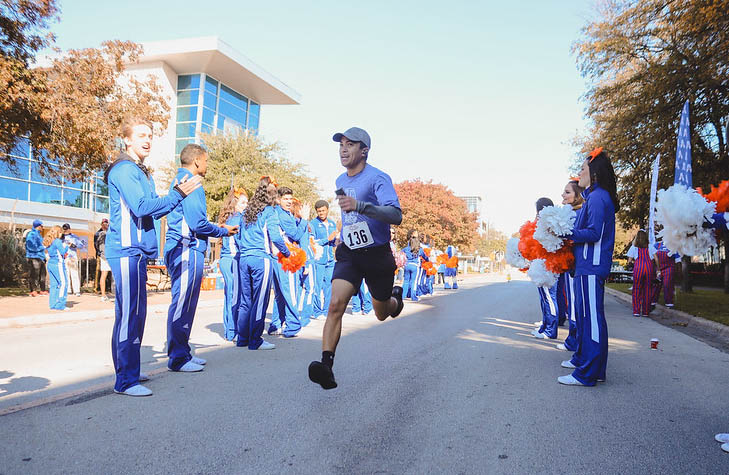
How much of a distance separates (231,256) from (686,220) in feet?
20.4

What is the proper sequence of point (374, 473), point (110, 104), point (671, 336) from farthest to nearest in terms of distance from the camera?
point (110, 104) → point (671, 336) → point (374, 473)

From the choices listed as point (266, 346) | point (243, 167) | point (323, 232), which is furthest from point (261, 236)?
point (243, 167)

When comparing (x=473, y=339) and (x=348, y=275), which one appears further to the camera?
(x=473, y=339)

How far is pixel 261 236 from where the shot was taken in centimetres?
723

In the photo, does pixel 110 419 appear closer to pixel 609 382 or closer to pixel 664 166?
pixel 609 382

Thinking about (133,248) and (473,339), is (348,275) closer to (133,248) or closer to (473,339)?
(133,248)

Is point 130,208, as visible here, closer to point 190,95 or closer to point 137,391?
point 137,391

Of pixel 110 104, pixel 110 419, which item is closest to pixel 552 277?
pixel 110 419

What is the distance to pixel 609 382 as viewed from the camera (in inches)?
221

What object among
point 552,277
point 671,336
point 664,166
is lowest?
point 671,336

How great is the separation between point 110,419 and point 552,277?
5.75 m

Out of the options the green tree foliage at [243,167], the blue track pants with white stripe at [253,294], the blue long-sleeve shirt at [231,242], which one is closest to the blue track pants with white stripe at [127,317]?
the blue track pants with white stripe at [253,294]

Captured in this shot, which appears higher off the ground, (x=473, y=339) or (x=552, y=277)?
(x=552, y=277)

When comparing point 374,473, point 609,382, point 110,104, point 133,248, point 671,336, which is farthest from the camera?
point 110,104
